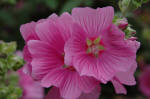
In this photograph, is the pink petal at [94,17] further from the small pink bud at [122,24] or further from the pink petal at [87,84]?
the pink petal at [87,84]

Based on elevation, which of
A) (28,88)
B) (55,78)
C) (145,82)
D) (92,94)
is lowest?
(145,82)

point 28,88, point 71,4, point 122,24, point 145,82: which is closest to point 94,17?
point 122,24

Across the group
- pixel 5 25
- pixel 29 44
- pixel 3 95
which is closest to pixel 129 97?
pixel 5 25

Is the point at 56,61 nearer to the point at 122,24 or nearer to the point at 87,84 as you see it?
the point at 87,84

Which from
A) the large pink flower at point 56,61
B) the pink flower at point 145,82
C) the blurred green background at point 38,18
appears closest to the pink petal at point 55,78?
the large pink flower at point 56,61

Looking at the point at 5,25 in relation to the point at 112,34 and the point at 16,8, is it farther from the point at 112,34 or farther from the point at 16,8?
→ the point at 112,34
